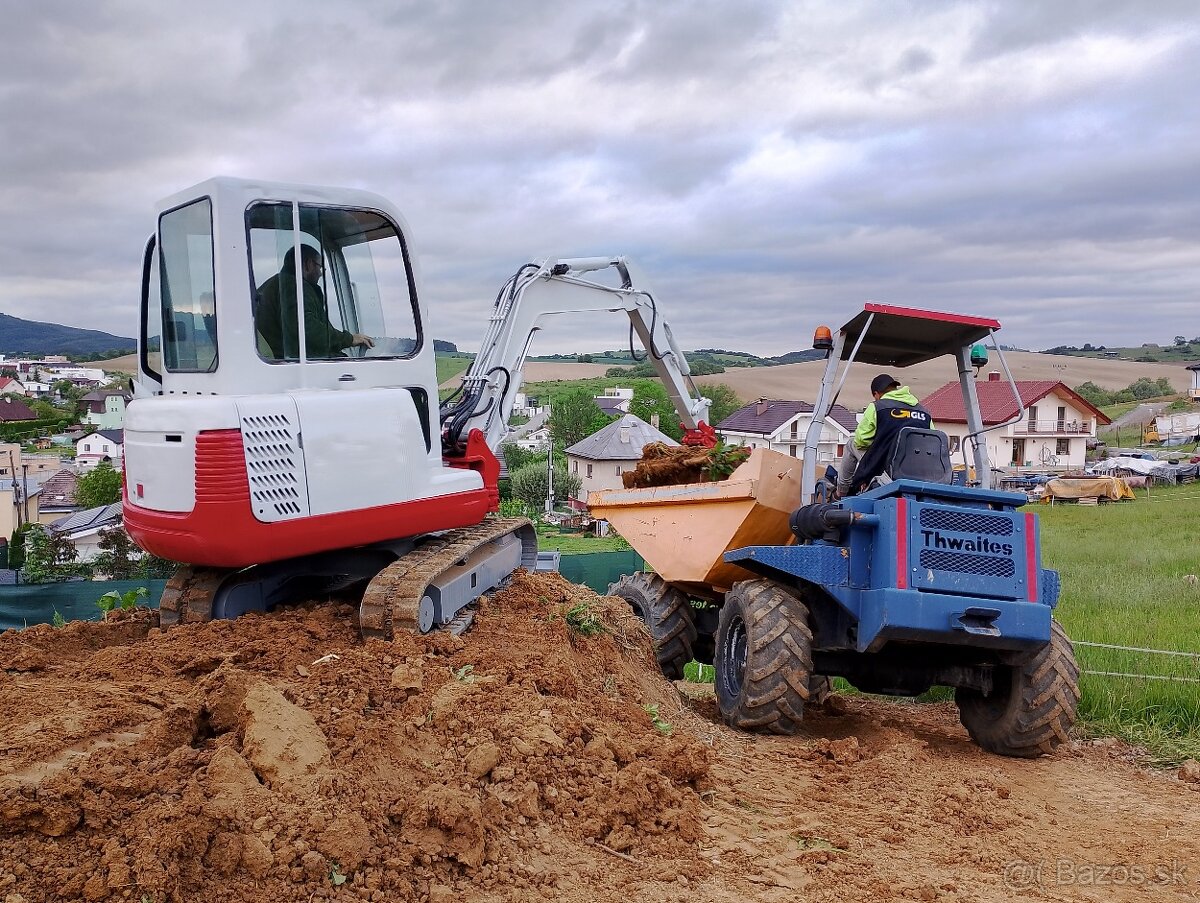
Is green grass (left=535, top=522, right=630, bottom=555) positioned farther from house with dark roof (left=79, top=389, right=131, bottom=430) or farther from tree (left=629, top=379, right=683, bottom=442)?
house with dark roof (left=79, top=389, right=131, bottom=430)

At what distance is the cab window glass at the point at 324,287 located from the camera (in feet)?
19.6

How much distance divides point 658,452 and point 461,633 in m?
3.08

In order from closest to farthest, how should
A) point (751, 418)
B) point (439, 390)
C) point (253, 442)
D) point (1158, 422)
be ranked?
point (253, 442)
point (439, 390)
point (751, 418)
point (1158, 422)

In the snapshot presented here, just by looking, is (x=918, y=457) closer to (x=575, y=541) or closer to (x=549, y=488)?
(x=575, y=541)

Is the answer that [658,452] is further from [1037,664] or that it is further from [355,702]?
[355,702]

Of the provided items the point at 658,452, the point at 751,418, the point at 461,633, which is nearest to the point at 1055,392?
the point at 751,418

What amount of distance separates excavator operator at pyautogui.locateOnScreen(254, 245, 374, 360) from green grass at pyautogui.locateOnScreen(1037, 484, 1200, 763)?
5739 millimetres

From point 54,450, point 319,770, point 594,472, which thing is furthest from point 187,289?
point 54,450

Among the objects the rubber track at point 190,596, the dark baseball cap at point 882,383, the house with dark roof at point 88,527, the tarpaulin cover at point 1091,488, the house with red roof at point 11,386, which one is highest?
the house with red roof at point 11,386

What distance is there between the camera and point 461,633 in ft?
20.9

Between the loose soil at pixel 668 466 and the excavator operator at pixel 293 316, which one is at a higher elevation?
the excavator operator at pixel 293 316

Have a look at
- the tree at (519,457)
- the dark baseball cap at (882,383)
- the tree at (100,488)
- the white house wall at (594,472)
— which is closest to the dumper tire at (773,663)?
the dark baseball cap at (882,383)

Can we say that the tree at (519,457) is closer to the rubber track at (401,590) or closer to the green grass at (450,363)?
the green grass at (450,363)

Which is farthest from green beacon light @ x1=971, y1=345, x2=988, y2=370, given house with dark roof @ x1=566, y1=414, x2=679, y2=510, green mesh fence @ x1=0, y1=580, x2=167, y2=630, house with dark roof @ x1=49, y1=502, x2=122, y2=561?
house with dark roof @ x1=566, y1=414, x2=679, y2=510
